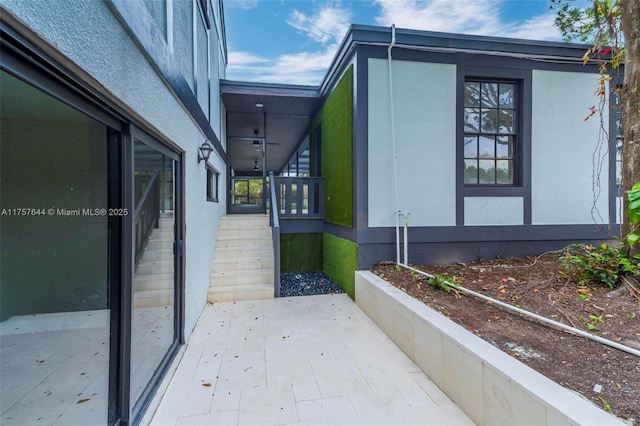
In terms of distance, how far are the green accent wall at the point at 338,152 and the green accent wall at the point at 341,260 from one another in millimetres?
356

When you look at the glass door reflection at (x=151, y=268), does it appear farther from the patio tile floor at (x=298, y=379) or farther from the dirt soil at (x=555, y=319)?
the dirt soil at (x=555, y=319)

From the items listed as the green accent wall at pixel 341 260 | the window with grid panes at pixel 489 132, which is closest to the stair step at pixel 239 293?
the green accent wall at pixel 341 260

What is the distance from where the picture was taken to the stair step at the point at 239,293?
4641mm

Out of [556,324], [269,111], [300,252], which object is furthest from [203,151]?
[556,324]

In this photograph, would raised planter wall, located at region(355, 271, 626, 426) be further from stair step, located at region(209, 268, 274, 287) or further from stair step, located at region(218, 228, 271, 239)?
stair step, located at region(218, 228, 271, 239)

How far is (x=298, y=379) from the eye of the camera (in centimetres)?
254

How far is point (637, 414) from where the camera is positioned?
1436mm

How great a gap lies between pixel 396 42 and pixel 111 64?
3979 millimetres

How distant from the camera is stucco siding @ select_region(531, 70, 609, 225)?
4797 millimetres

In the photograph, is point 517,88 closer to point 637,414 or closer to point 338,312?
point 338,312

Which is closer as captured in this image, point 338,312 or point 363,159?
point 338,312

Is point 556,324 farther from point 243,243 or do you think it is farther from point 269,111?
point 269,111

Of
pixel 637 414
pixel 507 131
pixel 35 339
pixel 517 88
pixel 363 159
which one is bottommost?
pixel 637 414

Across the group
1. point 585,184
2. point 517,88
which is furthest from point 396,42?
point 585,184
